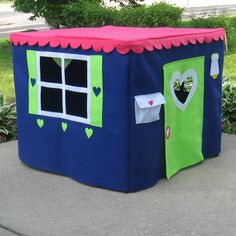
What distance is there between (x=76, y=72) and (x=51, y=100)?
1.37 ft

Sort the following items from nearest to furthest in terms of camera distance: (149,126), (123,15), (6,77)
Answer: (149,126)
(6,77)
(123,15)

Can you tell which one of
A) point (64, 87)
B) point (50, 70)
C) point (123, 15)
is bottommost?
point (64, 87)

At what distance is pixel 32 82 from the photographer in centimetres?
487

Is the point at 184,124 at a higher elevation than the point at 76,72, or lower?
lower

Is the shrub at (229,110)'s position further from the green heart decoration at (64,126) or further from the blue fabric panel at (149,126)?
the green heart decoration at (64,126)

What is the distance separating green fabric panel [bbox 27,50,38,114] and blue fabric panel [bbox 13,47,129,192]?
6 cm

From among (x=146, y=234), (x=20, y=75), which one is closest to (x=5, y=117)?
(x=20, y=75)

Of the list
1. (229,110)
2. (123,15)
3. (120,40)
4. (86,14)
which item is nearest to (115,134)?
(120,40)

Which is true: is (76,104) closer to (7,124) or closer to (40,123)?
(40,123)

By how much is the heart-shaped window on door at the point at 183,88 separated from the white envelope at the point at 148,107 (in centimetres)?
30

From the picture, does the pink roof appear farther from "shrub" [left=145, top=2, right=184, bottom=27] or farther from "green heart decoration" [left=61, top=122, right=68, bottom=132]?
"shrub" [left=145, top=2, right=184, bottom=27]

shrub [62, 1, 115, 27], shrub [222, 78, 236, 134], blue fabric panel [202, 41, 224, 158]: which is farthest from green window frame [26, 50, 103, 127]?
shrub [62, 1, 115, 27]

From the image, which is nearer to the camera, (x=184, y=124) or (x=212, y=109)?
(x=184, y=124)

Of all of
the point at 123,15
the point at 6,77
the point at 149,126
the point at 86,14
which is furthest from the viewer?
the point at 86,14
